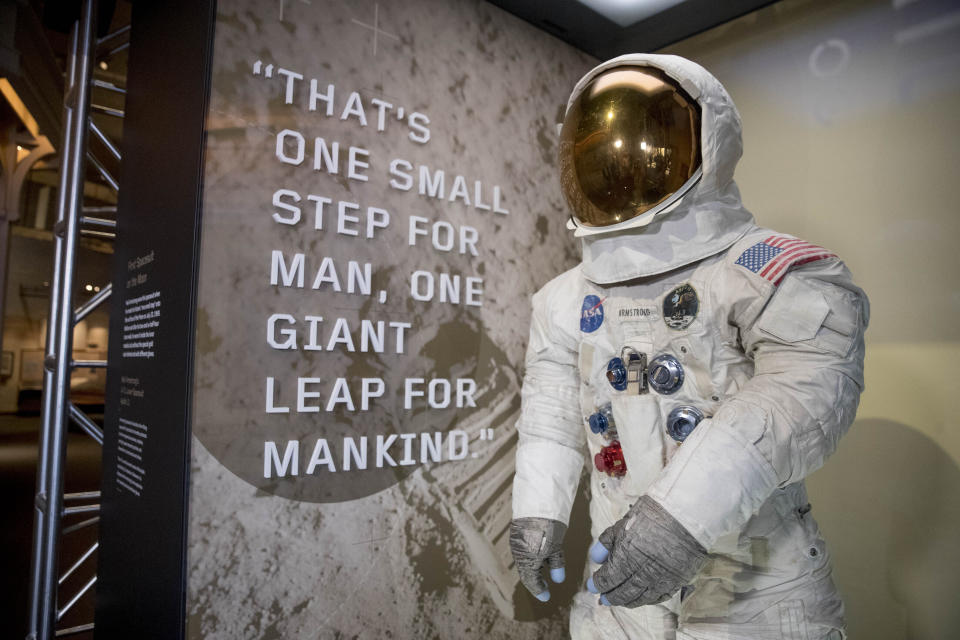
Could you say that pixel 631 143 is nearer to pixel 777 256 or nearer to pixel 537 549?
pixel 777 256

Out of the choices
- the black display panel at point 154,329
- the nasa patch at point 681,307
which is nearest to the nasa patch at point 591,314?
the nasa patch at point 681,307

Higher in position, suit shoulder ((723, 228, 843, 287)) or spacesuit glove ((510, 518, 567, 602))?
suit shoulder ((723, 228, 843, 287))

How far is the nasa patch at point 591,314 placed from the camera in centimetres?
142

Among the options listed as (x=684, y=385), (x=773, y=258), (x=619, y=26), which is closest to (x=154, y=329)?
(x=684, y=385)

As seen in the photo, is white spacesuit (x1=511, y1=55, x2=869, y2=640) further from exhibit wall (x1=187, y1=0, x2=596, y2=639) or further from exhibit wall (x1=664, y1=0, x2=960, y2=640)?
exhibit wall (x1=664, y1=0, x2=960, y2=640)

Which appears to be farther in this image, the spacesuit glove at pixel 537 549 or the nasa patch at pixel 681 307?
the spacesuit glove at pixel 537 549

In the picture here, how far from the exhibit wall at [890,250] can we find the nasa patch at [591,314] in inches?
46.0

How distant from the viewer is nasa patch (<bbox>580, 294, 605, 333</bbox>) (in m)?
1.42

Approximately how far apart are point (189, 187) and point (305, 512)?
939 mm

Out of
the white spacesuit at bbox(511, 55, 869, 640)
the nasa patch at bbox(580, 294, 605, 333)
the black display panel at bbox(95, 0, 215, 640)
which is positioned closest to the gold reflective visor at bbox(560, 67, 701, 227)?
the white spacesuit at bbox(511, 55, 869, 640)

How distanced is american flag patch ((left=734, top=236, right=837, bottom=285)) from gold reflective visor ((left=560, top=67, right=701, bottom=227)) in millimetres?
209

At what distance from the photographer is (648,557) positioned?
96 cm

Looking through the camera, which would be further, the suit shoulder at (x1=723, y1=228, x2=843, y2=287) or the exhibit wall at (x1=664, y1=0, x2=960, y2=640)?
the exhibit wall at (x1=664, y1=0, x2=960, y2=640)

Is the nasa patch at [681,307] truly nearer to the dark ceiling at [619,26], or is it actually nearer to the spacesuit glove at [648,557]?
the spacesuit glove at [648,557]
